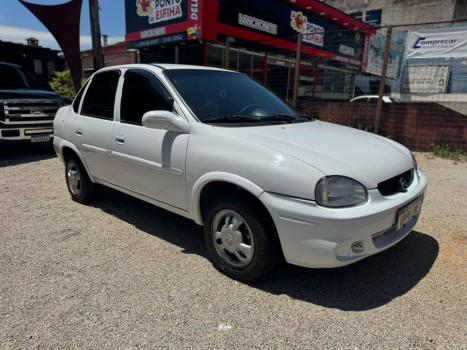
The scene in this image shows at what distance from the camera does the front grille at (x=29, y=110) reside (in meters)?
7.96

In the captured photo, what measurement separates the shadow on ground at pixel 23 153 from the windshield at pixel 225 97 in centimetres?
573

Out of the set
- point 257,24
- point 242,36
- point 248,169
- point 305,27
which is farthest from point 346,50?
point 248,169

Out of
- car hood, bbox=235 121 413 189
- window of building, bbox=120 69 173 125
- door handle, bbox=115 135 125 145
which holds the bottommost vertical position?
door handle, bbox=115 135 125 145

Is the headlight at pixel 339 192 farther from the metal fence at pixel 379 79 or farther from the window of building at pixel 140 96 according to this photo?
the metal fence at pixel 379 79

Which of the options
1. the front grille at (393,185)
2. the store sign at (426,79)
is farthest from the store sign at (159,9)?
the front grille at (393,185)

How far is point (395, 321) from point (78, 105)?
13.8 feet

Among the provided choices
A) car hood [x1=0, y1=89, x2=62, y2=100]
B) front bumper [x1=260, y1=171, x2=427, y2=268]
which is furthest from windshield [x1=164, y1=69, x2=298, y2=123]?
car hood [x1=0, y1=89, x2=62, y2=100]

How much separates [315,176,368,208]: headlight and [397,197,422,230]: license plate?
42cm

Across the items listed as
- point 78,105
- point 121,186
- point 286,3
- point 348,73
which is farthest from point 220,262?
point 348,73

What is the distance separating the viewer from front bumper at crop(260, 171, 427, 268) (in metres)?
2.53

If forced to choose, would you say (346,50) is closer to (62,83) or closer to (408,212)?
(62,83)

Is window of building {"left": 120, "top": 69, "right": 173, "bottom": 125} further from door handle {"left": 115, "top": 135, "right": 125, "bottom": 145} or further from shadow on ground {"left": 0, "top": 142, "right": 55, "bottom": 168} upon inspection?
shadow on ground {"left": 0, "top": 142, "right": 55, "bottom": 168}

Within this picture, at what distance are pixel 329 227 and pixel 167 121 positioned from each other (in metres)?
1.60

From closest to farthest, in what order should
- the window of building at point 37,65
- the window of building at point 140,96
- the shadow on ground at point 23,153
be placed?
the window of building at point 140,96
the shadow on ground at point 23,153
the window of building at point 37,65
